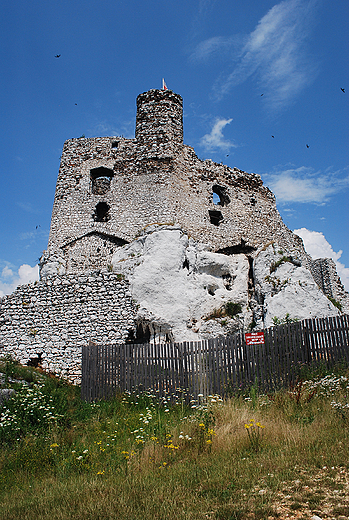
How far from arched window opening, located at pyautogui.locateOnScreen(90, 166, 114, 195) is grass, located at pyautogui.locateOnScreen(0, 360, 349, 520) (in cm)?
1202

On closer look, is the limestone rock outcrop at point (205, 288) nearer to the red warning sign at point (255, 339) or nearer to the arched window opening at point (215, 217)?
the arched window opening at point (215, 217)

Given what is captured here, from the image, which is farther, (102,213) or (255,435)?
(102,213)

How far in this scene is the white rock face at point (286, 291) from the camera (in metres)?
13.2

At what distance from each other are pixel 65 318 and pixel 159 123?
11.6 m

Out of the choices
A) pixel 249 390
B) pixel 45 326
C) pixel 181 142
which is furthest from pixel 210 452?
pixel 181 142

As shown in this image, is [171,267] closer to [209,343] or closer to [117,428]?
[209,343]

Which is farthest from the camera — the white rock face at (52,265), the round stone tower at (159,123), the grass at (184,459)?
the round stone tower at (159,123)

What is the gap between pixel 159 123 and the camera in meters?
18.1

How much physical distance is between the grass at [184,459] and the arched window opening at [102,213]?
401 inches

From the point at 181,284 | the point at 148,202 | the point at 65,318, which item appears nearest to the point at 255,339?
the point at 181,284

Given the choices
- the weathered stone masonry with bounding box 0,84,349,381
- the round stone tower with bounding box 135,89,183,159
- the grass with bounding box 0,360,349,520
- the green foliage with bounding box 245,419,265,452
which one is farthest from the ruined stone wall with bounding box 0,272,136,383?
the round stone tower with bounding box 135,89,183,159

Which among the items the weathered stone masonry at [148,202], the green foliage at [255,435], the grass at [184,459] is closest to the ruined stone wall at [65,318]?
the weathered stone masonry at [148,202]

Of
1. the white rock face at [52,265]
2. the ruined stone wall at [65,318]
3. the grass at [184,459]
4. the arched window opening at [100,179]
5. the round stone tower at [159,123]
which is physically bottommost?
the grass at [184,459]

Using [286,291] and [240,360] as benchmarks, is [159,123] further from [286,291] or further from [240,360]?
[240,360]
